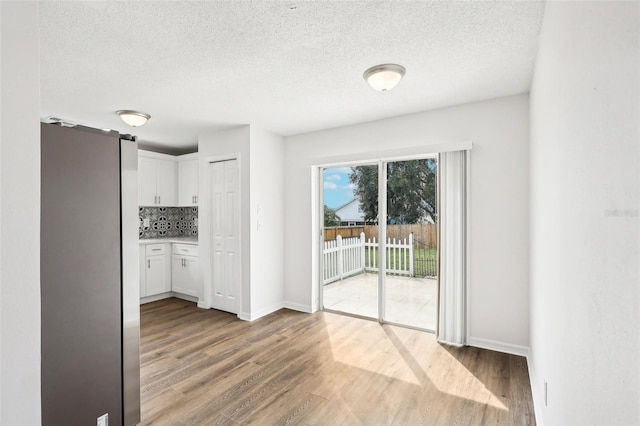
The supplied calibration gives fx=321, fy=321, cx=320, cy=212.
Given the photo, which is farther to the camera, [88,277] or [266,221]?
[266,221]

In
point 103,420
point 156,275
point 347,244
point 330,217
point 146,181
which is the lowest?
point 103,420

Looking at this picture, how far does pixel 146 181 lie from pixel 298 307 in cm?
315

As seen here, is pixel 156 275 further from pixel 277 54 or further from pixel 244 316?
pixel 277 54

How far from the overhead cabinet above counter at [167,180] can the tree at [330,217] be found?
2.30 m

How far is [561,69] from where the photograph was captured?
138cm

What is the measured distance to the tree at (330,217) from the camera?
176 inches

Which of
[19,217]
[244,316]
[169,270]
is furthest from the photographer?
[169,270]

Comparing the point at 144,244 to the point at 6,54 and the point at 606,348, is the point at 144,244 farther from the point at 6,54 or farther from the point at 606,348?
the point at 606,348

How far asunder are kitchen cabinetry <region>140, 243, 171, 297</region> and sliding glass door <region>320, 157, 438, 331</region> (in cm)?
263

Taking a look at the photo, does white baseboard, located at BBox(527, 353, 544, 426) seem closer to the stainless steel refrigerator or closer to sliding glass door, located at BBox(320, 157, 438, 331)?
sliding glass door, located at BBox(320, 157, 438, 331)

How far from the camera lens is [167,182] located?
5.49 metres

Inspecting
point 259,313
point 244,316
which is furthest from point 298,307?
point 244,316

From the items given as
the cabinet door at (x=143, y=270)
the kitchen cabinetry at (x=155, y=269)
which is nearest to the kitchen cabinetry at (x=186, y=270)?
the kitchen cabinetry at (x=155, y=269)

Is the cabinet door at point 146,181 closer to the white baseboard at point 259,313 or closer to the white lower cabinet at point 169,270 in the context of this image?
the white lower cabinet at point 169,270
